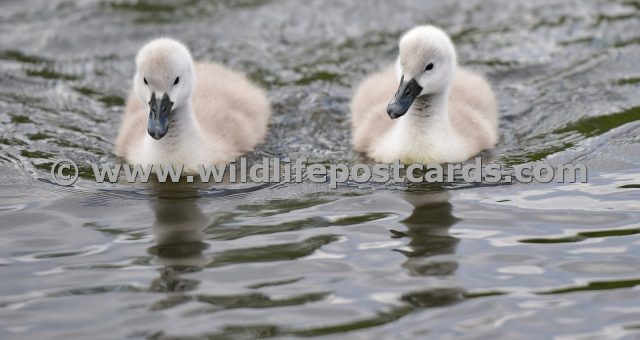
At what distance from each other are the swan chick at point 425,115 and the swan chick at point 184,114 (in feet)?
2.64

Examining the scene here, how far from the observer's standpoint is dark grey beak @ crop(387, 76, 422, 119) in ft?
21.4

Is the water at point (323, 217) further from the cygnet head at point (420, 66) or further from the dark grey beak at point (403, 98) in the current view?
the cygnet head at point (420, 66)

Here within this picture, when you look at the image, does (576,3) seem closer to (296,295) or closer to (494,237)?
(494,237)

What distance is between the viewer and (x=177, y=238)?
5758 mm

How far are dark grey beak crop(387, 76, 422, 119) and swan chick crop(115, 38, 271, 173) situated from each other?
1.21 meters

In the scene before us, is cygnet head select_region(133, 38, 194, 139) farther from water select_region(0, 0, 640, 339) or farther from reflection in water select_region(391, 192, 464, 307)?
reflection in water select_region(391, 192, 464, 307)

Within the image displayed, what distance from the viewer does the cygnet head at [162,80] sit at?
21.1 feet

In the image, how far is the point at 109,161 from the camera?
7121mm

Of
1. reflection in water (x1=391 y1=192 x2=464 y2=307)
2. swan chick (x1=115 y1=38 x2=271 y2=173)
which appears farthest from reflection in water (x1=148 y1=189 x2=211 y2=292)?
Result: reflection in water (x1=391 y1=192 x2=464 y2=307)

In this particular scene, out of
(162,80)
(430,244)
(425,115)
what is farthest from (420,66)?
(162,80)

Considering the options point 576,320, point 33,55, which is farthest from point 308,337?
point 33,55

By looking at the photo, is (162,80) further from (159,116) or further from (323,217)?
(323,217)

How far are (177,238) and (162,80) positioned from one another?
3.85 feet

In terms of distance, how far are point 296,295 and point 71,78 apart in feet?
14.5
